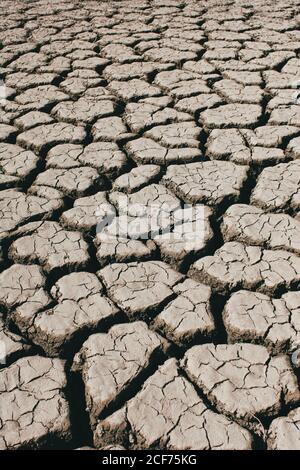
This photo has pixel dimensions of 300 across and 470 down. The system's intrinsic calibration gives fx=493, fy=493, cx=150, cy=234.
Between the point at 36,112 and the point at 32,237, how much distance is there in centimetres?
116

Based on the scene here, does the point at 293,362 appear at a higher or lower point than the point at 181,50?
lower

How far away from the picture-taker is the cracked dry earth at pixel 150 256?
1.32 metres

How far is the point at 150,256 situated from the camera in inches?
72.6

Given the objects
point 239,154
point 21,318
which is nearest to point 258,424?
point 21,318

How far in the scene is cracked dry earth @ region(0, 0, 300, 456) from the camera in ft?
4.33

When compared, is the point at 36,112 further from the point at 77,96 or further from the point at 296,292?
the point at 296,292

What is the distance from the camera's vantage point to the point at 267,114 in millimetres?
2721

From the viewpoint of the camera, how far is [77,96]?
3008 mm

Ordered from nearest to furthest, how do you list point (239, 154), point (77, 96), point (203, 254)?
point (203, 254)
point (239, 154)
point (77, 96)

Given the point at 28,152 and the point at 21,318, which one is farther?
the point at 28,152

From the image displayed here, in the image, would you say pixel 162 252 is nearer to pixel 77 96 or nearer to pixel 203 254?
pixel 203 254

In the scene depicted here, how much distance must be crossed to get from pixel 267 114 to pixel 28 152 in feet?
4.28
